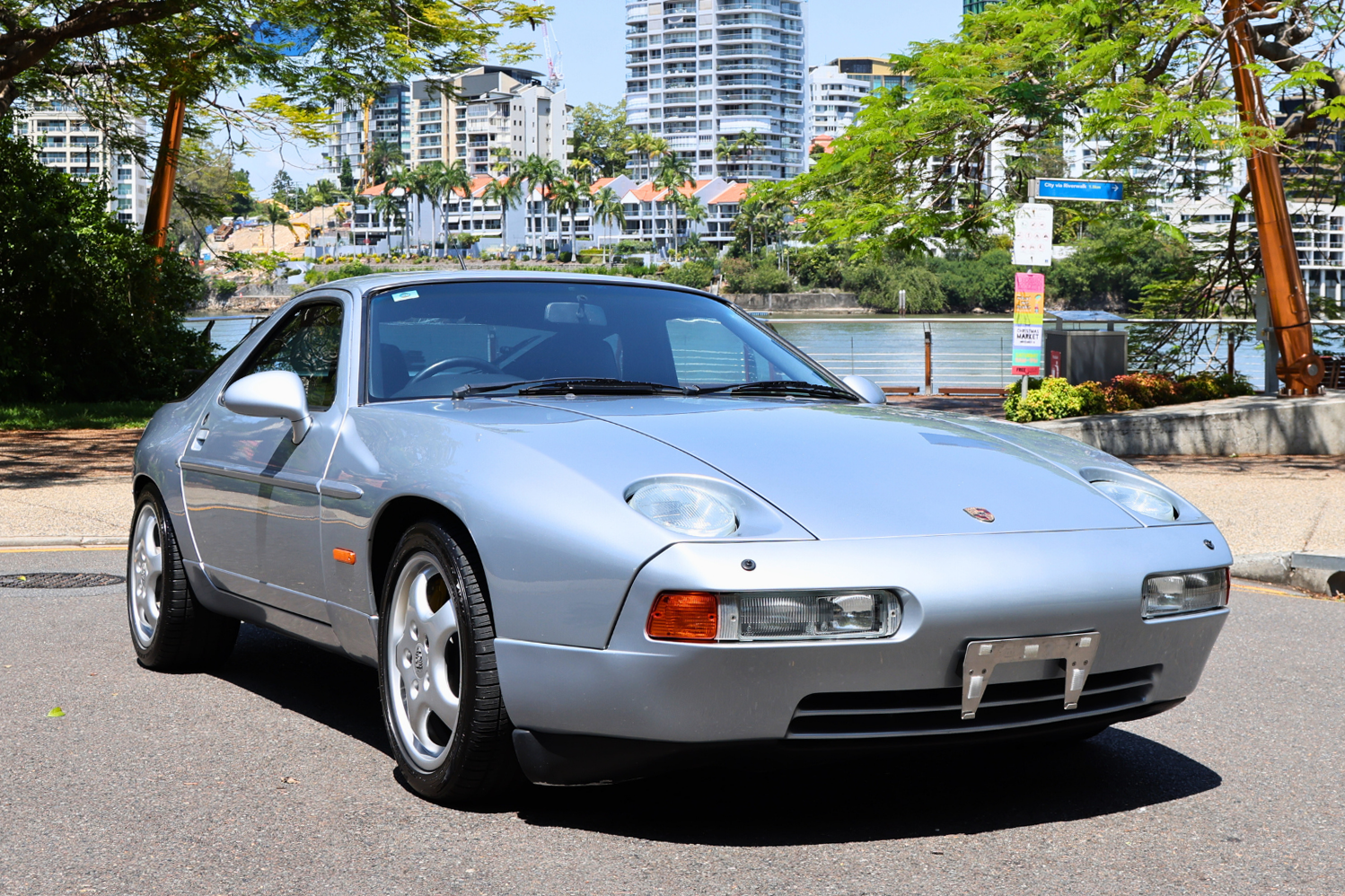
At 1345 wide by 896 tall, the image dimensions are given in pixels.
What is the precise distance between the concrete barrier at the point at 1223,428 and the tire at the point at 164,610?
1154cm

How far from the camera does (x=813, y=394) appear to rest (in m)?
4.84

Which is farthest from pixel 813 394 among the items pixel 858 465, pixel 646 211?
pixel 646 211

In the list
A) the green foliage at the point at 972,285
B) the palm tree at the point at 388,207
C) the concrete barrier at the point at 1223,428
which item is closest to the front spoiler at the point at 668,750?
the concrete barrier at the point at 1223,428

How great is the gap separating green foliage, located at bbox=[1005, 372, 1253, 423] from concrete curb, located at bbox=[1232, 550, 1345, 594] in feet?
25.7

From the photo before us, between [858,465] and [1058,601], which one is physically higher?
[858,465]

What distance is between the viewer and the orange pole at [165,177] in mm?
23266

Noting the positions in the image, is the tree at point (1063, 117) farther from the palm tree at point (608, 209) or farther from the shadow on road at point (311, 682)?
the palm tree at point (608, 209)

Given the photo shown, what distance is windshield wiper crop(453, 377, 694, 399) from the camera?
4.44m

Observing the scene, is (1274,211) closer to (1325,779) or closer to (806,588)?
(1325,779)

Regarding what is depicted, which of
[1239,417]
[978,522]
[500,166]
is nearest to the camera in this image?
[978,522]

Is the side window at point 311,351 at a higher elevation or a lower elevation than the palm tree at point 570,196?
lower

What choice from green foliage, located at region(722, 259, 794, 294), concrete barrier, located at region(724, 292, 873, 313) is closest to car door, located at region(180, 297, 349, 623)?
concrete barrier, located at region(724, 292, 873, 313)

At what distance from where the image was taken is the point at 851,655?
3.25 metres

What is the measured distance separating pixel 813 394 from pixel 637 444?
4.24 ft
